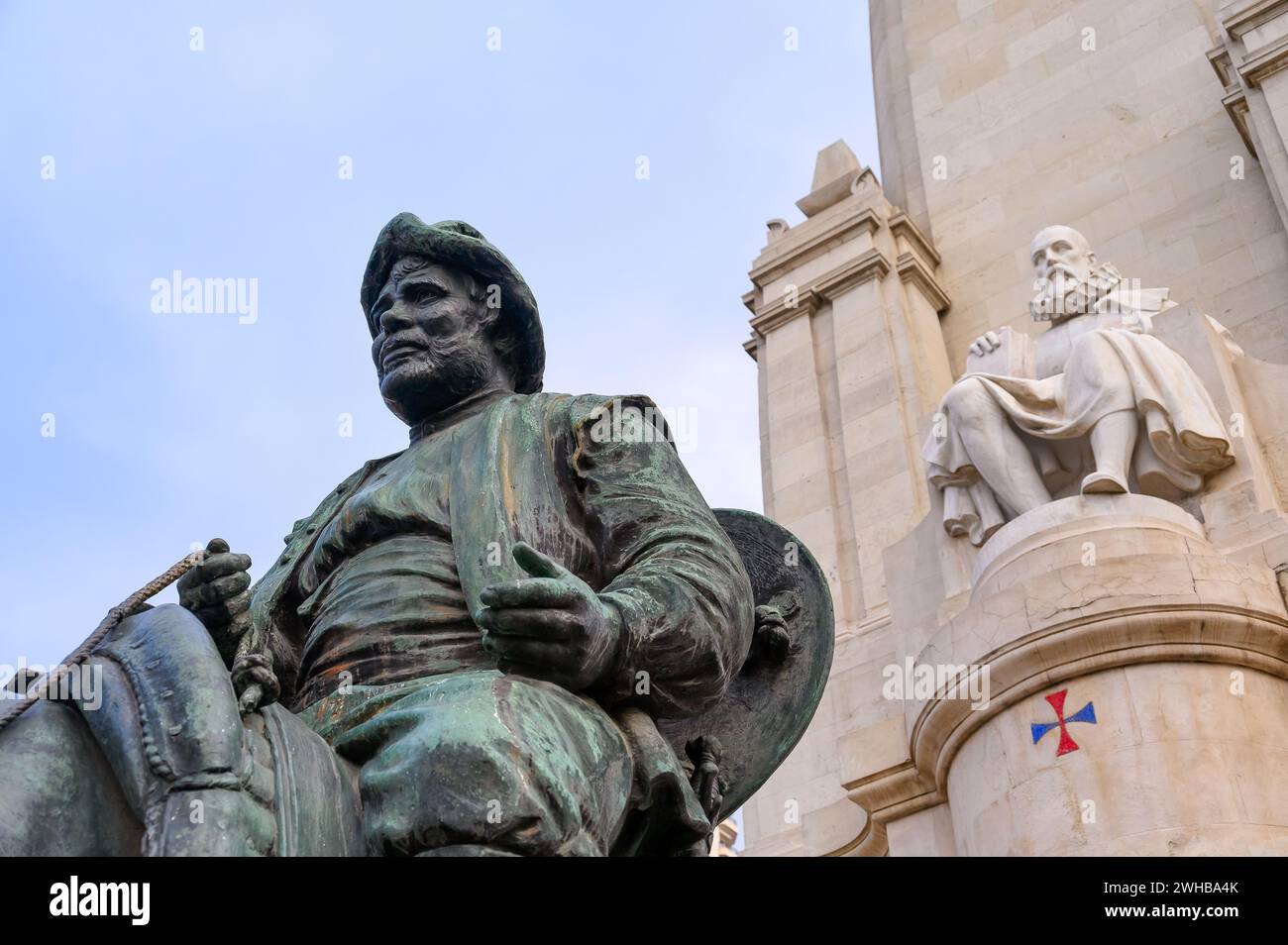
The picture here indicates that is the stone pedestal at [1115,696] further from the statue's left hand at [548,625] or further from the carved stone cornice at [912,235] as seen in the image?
the carved stone cornice at [912,235]

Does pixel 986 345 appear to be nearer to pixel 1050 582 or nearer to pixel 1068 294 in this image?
pixel 1068 294

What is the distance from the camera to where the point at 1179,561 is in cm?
865

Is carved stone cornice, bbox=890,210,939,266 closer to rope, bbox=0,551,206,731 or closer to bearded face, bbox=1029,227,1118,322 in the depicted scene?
bearded face, bbox=1029,227,1118,322

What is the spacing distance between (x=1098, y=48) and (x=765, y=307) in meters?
4.60

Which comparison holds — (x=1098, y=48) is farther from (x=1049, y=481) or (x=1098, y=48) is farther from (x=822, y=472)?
(x=1049, y=481)

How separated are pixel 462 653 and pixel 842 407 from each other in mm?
12238

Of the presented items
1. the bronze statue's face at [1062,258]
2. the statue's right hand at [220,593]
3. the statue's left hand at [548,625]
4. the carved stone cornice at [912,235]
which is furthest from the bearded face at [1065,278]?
the statue's right hand at [220,593]

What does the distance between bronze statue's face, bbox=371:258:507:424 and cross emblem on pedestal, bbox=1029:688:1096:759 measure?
207 inches

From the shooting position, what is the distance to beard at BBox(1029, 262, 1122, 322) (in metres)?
11.8

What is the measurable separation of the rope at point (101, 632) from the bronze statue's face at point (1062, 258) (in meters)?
9.80

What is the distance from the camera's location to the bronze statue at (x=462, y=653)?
279cm

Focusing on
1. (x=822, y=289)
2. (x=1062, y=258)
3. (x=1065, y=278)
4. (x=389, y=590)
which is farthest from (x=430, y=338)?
(x=822, y=289)

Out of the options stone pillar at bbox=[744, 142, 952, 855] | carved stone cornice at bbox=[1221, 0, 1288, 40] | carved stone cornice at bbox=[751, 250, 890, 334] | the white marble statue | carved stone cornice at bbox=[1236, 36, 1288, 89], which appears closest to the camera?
the white marble statue

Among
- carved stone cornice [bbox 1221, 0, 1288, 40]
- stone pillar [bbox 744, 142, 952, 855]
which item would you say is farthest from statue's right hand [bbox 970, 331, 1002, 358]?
carved stone cornice [bbox 1221, 0, 1288, 40]
